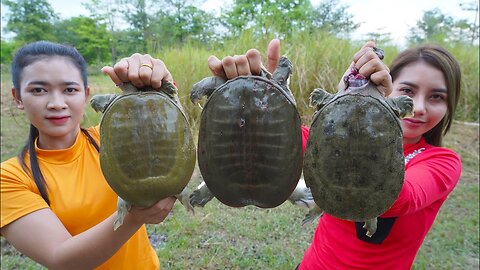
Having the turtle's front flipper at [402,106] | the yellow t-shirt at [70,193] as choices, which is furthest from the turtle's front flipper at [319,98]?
the yellow t-shirt at [70,193]

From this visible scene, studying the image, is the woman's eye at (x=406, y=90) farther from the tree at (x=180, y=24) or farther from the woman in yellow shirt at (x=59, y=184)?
the tree at (x=180, y=24)

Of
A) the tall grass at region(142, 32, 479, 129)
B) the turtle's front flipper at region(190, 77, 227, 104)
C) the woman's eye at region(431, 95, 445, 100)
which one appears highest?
the turtle's front flipper at region(190, 77, 227, 104)

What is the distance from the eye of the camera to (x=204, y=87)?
1093 mm

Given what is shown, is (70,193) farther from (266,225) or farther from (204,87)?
(266,225)

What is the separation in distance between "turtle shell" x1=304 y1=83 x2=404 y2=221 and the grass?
2226 millimetres

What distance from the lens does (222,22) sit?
569 cm

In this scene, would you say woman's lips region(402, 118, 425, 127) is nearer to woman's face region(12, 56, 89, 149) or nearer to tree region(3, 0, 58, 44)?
woman's face region(12, 56, 89, 149)

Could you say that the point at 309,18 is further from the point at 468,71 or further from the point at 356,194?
the point at 356,194

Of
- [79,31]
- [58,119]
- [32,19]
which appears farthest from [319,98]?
[32,19]

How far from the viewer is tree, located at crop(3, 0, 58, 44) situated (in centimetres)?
1395

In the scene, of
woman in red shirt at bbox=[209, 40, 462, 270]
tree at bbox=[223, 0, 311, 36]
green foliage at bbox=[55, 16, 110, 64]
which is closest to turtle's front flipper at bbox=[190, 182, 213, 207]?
woman in red shirt at bbox=[209, 40, 462, 270]

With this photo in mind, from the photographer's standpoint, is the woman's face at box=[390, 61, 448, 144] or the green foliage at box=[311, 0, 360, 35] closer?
the woman's face at box=[390, 61, 448, 144]

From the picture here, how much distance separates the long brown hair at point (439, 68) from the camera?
60.2 inches

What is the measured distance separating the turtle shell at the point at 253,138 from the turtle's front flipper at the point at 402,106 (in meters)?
0.26
